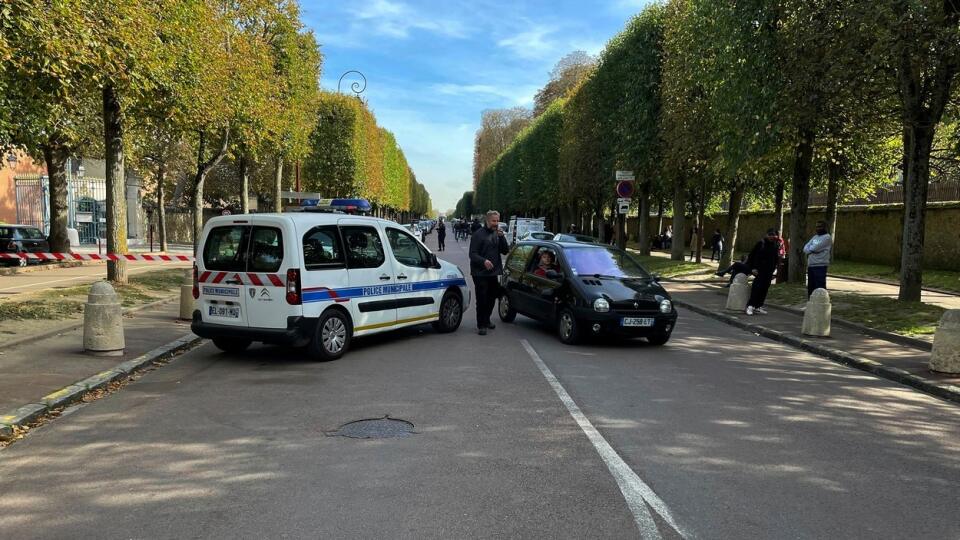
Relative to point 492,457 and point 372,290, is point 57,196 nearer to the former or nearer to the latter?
point 372,290

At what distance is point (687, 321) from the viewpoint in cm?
1279

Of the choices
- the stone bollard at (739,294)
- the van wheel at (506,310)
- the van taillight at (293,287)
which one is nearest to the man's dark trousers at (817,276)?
the stone bollard at (739,294)

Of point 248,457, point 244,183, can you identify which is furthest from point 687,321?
point 244,183

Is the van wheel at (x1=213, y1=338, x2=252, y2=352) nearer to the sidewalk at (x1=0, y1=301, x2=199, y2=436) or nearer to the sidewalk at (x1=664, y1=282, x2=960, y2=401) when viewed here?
the sidewalk at (x1=0, y1=301, x2=199, y2=436)

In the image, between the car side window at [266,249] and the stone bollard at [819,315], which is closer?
the car side window at [266,249]

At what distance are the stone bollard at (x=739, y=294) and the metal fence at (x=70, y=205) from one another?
1331 inches

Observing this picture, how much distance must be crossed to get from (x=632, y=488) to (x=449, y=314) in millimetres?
6527

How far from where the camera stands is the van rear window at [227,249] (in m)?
8.11

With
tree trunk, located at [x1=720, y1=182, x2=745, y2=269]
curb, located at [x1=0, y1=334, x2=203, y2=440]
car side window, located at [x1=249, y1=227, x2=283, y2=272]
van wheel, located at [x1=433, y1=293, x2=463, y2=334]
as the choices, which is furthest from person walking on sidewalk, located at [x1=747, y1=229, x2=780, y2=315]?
curb, located at [x1=0, y1=334, x2=203, y2=440]

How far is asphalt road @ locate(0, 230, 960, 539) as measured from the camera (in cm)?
378

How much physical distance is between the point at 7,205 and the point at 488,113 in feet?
240

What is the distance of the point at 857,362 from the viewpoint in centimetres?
877

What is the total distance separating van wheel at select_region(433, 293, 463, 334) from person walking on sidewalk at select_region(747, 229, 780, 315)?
6042 millimetres

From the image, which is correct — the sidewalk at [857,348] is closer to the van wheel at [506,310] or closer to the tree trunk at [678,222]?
the van wheel at [506,310]
